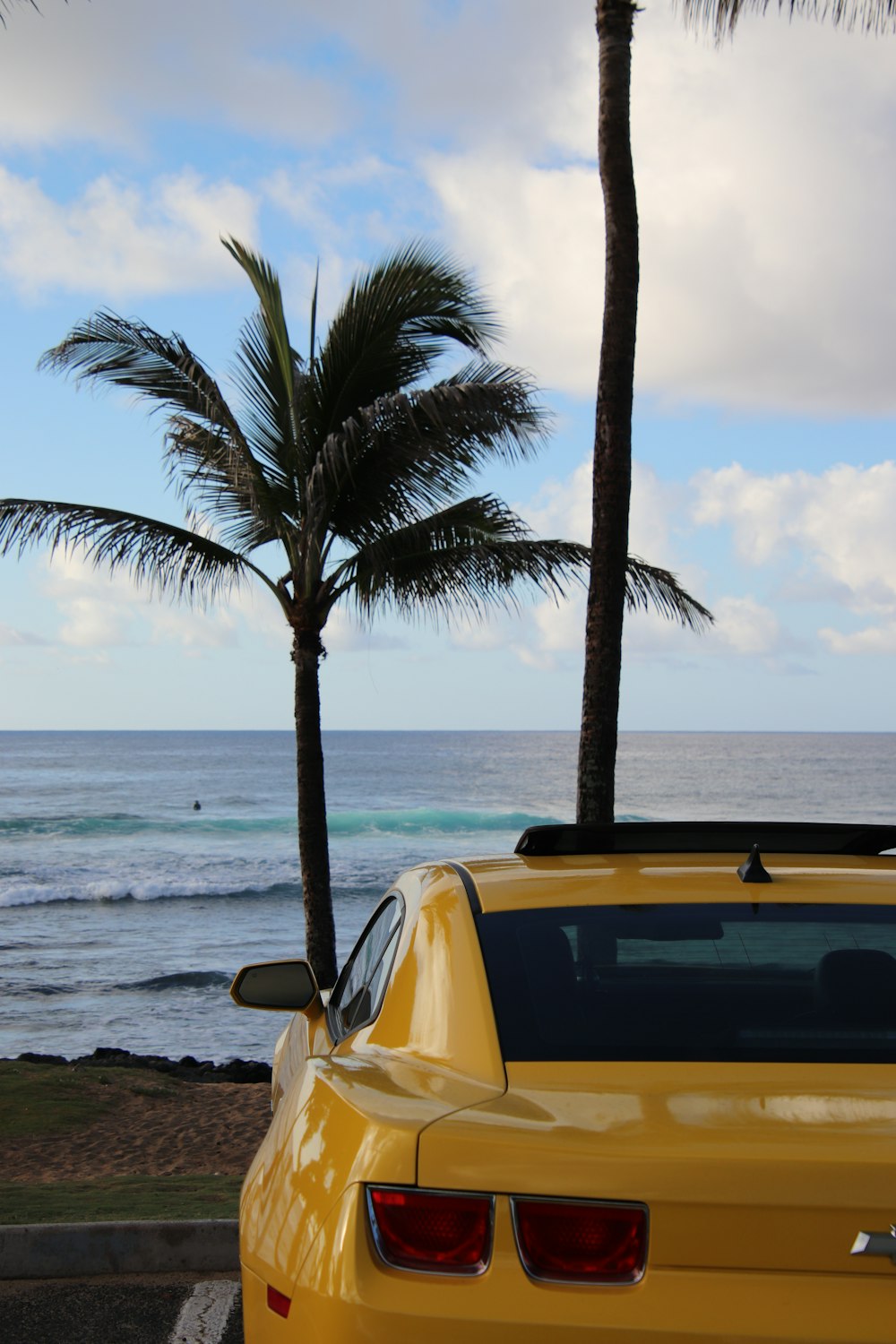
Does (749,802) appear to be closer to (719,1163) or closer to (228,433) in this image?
(228,433)

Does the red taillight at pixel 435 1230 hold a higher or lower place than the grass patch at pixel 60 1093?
higher

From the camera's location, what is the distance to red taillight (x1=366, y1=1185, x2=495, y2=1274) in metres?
1.77

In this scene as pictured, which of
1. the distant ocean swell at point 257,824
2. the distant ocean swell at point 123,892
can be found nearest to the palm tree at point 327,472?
the distant ocean swell at point 123,892

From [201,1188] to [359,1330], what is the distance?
4.79 metres

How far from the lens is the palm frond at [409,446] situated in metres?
10.8

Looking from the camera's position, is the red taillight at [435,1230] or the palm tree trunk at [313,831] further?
the palm tree trunk at [313,831]

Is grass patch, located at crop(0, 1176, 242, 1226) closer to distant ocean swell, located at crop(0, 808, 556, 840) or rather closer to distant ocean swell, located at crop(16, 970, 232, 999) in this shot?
distant ocean swell, located at crop(16, 970, 232, 999)

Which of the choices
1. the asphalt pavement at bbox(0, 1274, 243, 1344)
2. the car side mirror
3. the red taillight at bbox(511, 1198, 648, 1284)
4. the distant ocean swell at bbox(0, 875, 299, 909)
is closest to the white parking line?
the asphalt pavement at bbox(0, 1274, 243, 1344)

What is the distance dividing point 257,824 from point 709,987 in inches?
2012

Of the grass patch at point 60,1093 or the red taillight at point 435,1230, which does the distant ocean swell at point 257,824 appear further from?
the red taillight at point 435,1230

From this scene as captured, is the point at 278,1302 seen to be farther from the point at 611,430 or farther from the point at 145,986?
the point at 145,986

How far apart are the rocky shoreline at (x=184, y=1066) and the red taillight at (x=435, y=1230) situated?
1043 centimetres

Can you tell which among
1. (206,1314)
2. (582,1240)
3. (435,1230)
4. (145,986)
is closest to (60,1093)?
(206,1314)

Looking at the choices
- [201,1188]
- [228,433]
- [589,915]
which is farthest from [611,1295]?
[228,433]
